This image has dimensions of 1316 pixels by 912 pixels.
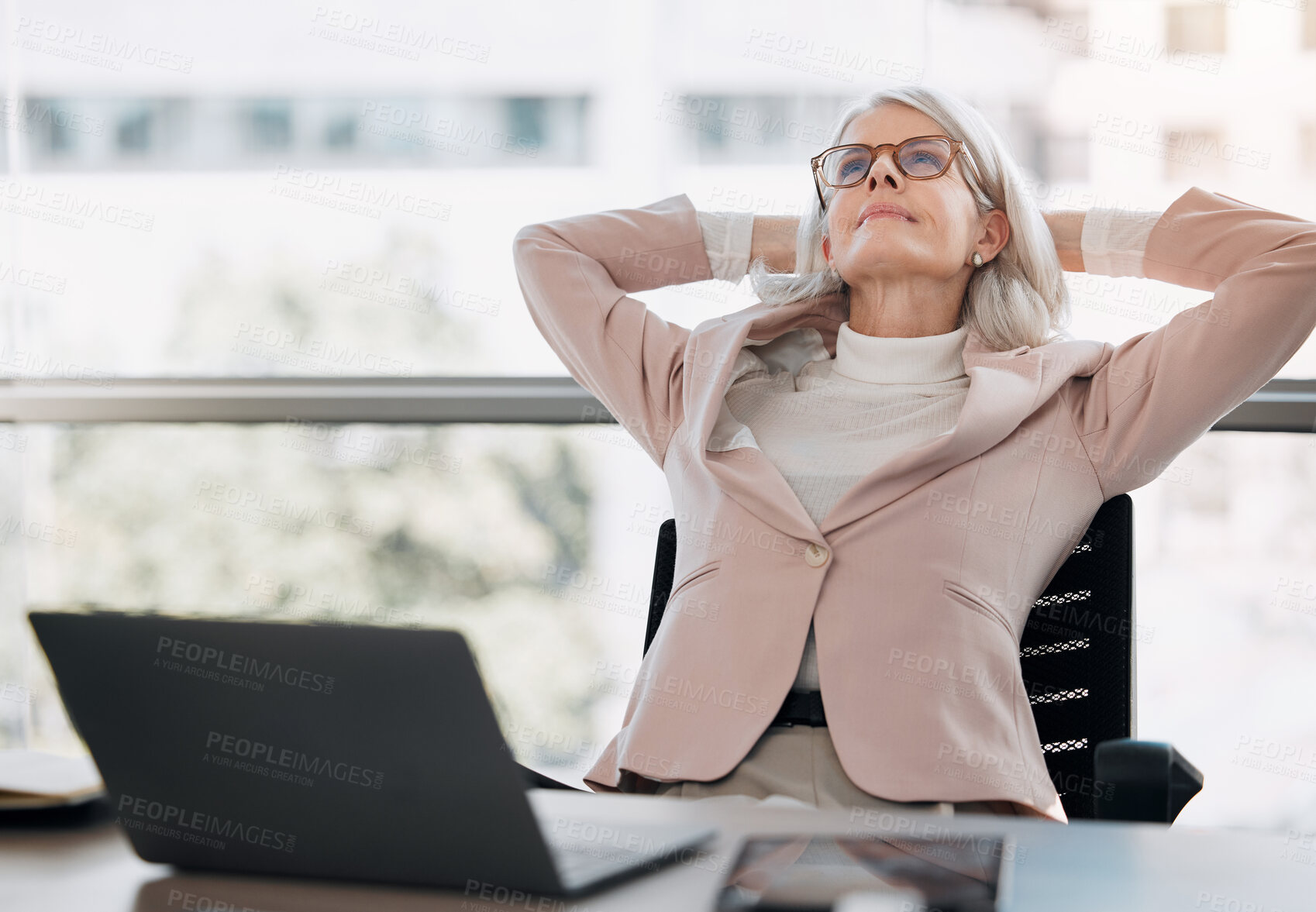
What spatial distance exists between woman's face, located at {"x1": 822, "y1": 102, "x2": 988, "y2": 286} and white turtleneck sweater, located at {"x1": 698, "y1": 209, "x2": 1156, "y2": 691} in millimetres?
112

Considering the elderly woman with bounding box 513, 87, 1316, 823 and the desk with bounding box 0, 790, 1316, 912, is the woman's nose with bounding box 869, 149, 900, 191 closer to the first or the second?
the elderly woman with bounding box 513, 87, 1316, 823

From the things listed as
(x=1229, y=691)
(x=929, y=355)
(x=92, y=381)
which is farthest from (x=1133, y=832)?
(x=92, y=381)

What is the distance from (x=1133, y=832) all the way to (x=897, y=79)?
1.80 metres

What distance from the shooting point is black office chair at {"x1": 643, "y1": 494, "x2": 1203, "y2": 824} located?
1.37 metres

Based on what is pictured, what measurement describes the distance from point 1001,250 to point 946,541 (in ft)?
1.90

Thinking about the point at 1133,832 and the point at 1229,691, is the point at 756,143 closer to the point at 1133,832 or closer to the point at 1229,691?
the point at 1229,691

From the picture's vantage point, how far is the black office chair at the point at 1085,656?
1.37 metres

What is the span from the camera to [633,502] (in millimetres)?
2412

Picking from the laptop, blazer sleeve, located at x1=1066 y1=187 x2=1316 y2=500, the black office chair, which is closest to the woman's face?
blazer sleeve, located at x1=1066 y1=187 x2=1316 y2=500

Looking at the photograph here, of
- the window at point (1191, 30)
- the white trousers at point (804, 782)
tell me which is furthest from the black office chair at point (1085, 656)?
the window at point (1191, 30)

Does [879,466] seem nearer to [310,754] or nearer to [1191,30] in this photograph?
[310,754]

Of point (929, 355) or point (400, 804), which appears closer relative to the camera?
point (400, 804)

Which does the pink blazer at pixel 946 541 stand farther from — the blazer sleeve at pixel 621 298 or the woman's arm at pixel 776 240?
the woman's arm at pixel 776 240

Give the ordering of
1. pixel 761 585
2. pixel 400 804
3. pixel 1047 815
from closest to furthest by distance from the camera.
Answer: pixel 400 804
pixel 1047 815
pixel 761 585
